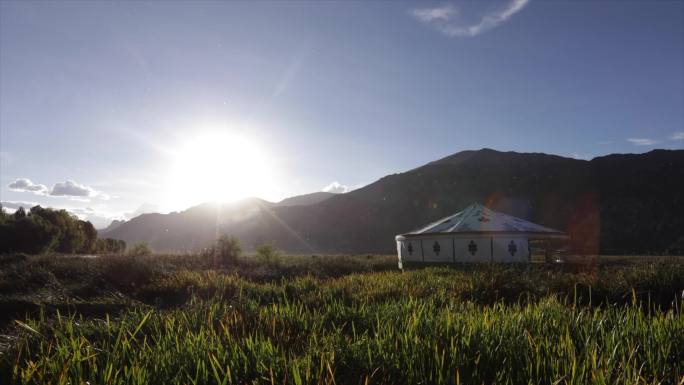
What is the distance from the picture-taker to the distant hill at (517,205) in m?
70.7

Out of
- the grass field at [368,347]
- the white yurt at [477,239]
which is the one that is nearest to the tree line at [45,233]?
the white yurt at [477,239]

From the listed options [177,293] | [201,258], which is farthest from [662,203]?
[177,293]

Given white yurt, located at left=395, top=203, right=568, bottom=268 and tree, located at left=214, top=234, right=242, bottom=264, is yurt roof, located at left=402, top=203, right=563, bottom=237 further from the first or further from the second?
tree, located at left=214, top=234, right=242, bottom=264

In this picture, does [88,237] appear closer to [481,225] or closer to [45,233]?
[45,233]

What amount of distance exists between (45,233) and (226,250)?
18.7m

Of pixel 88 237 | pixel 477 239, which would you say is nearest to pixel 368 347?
pixel 477 239

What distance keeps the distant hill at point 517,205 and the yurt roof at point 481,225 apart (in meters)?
42.2

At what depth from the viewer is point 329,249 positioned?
9394 centimetres

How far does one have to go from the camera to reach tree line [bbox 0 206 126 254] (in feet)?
103

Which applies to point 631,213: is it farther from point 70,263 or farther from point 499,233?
point 70,263

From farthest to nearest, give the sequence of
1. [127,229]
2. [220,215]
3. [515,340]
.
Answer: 1. [127,229]
2. [220,215]
3. [515,340]

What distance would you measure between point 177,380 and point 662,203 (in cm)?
8928

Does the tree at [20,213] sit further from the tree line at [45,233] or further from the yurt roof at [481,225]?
the yurt roof at [481,225]

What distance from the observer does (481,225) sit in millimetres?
24688
